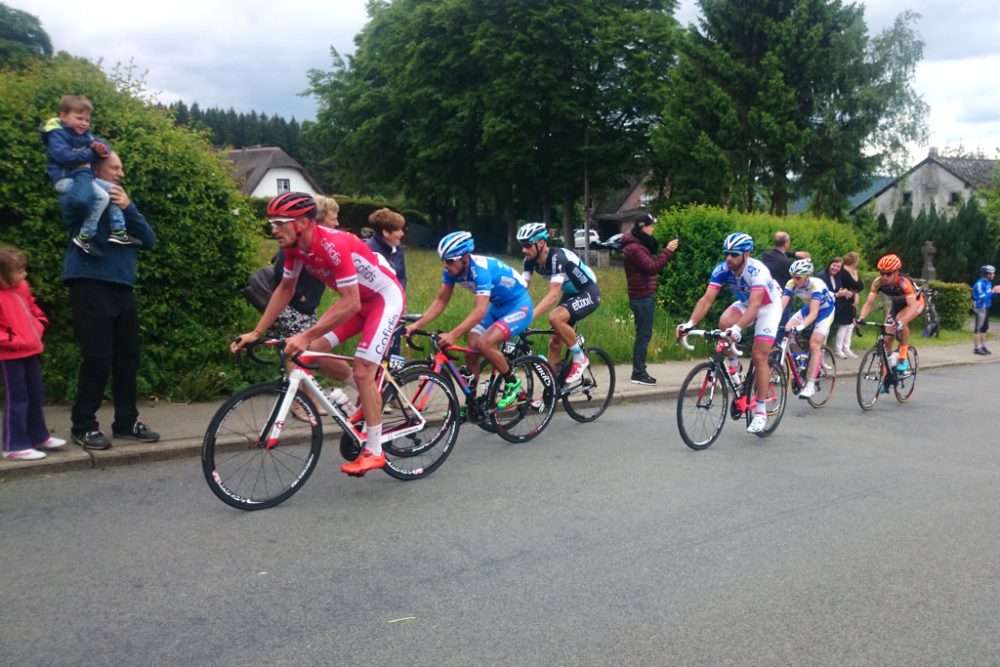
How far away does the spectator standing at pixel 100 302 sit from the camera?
6133 mm

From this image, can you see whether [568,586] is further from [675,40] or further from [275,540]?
[675,40]

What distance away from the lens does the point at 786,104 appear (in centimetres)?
3519

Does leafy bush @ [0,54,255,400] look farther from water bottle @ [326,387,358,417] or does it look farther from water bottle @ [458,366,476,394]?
water bottle @ [326,387,358,417]

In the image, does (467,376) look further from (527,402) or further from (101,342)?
(101,342)

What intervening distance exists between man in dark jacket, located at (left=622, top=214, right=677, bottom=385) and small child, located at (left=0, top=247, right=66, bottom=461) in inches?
277

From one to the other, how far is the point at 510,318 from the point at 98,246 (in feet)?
10.8

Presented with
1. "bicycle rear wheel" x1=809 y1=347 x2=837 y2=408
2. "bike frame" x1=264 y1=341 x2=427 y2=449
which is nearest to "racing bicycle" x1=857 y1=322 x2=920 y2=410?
"bicycle rear wheel" x1=809 y1=347 x2=837 y2=408

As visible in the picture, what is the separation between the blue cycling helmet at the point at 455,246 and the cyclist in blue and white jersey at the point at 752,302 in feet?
7.58

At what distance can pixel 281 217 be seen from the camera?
5066mm

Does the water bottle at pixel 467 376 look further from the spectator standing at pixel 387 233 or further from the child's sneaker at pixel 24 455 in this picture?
the child's sneaker at pixel 24 455

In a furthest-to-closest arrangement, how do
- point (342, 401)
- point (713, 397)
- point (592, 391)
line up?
point (592, 391) → point (713, 397) → point (342, 401)

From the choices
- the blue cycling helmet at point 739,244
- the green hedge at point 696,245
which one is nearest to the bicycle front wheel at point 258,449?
the blue cycling helmet at point 739,244

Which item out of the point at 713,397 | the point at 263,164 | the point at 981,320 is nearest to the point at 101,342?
the point at 713,397

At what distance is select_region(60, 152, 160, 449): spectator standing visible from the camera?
6133 mm
